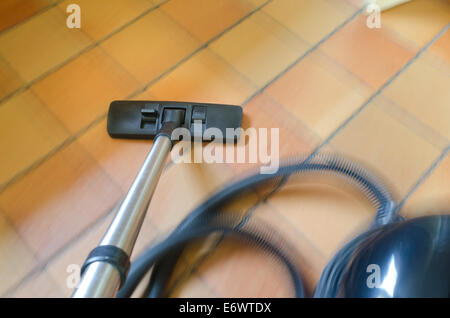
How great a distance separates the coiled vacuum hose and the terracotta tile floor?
32 millimetres

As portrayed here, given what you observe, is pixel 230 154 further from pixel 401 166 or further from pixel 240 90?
pixel 401 166

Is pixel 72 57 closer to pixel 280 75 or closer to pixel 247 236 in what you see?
pixel 280 75

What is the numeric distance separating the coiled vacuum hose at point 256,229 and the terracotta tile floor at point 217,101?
1.2 inches

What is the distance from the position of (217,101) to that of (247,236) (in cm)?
43

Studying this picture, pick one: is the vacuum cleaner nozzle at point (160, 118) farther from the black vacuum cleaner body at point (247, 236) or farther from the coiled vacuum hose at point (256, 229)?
the coiled vacuum hose at point (256, 229)

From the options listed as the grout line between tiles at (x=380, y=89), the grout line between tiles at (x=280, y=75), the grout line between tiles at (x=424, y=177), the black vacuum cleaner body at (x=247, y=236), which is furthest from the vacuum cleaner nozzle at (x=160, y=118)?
the grout line between tiles at (x=424, y=177)

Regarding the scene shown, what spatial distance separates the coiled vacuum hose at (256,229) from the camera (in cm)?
77

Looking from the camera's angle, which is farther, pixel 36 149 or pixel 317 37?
pixel 317 37

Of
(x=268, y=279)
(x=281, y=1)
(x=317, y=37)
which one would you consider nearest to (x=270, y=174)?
(x=268, y=279)

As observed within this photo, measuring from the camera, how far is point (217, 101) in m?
1.08

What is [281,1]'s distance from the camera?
1.29 m

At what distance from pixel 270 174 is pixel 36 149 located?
0.66 m

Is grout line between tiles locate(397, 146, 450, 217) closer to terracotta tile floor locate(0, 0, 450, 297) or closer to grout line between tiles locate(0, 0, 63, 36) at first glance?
terracotta tile floor locate(0, 0, 450, 297)
